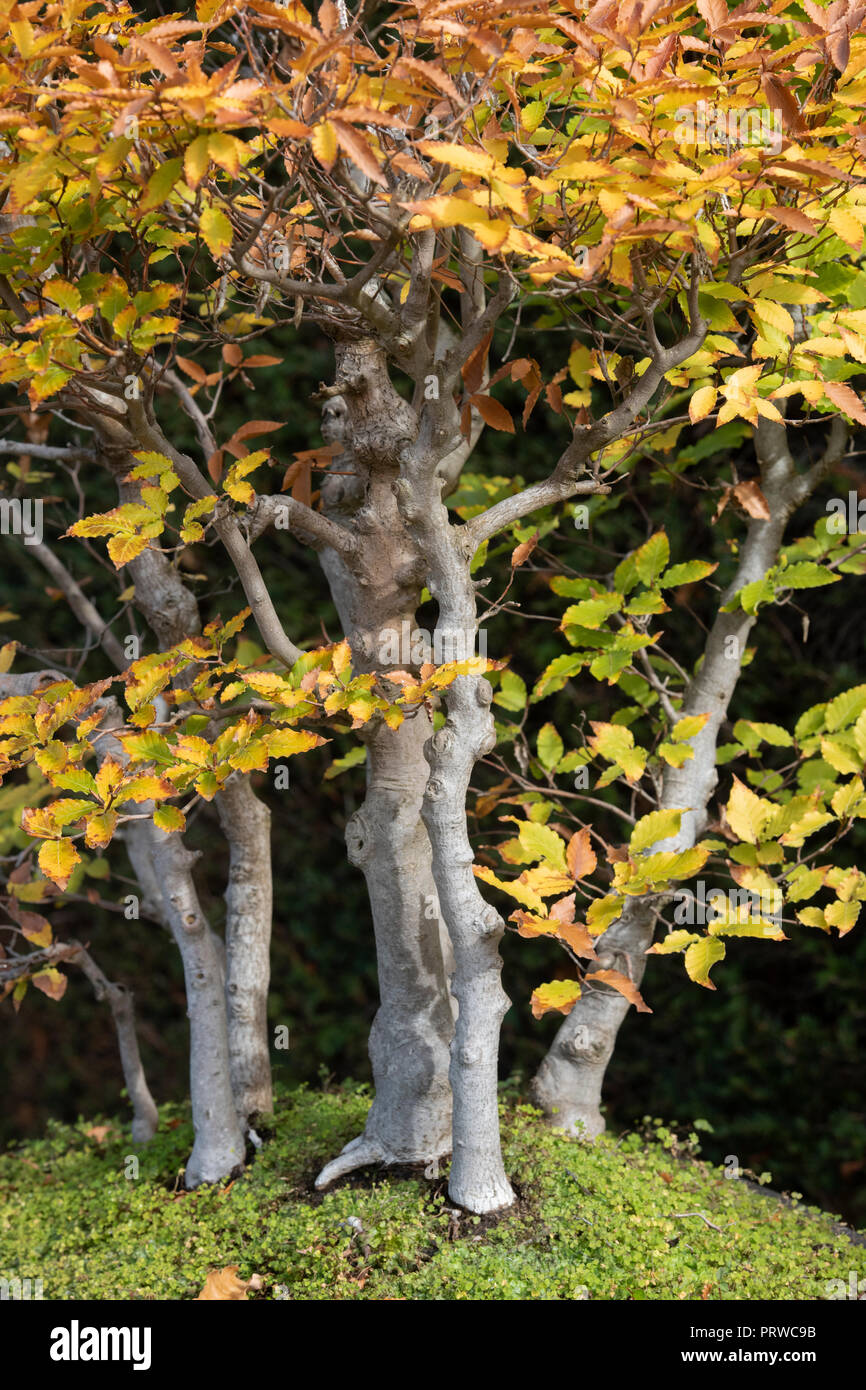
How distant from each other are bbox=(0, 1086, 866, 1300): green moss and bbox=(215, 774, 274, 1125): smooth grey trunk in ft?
0.37

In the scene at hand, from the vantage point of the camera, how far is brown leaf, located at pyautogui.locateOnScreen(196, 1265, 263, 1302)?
1727 millimetres

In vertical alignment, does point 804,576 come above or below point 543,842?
above

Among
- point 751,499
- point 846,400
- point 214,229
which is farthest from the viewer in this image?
point 751,499

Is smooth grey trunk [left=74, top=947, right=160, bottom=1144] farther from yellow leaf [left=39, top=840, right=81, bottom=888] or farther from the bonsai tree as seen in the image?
yellow leaf [left=39, top=840, right=81, bottom=888]

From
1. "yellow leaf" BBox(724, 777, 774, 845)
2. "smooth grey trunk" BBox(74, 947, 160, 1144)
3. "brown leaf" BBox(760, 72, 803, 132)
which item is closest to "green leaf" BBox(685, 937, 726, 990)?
"yellow leaf" BBox(724, 777, 774, 845)

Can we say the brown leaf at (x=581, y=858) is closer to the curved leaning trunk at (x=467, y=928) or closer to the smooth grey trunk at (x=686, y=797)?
the curved leaning trunk at (x=467, y=928)

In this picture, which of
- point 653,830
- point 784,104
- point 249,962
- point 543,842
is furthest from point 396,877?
point 784,104

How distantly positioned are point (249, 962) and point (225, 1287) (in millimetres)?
783

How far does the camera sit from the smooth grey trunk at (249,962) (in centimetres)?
234

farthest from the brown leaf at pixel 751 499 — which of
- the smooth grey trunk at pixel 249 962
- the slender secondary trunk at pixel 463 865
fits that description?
the smooth grey trunk at pixel 249 962

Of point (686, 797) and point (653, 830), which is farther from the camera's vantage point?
point (686, 797)

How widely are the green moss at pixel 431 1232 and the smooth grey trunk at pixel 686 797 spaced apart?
3.9 inches

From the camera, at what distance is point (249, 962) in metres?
2.42

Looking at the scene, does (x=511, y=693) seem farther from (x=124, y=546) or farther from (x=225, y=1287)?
(x=225, y=1287)
